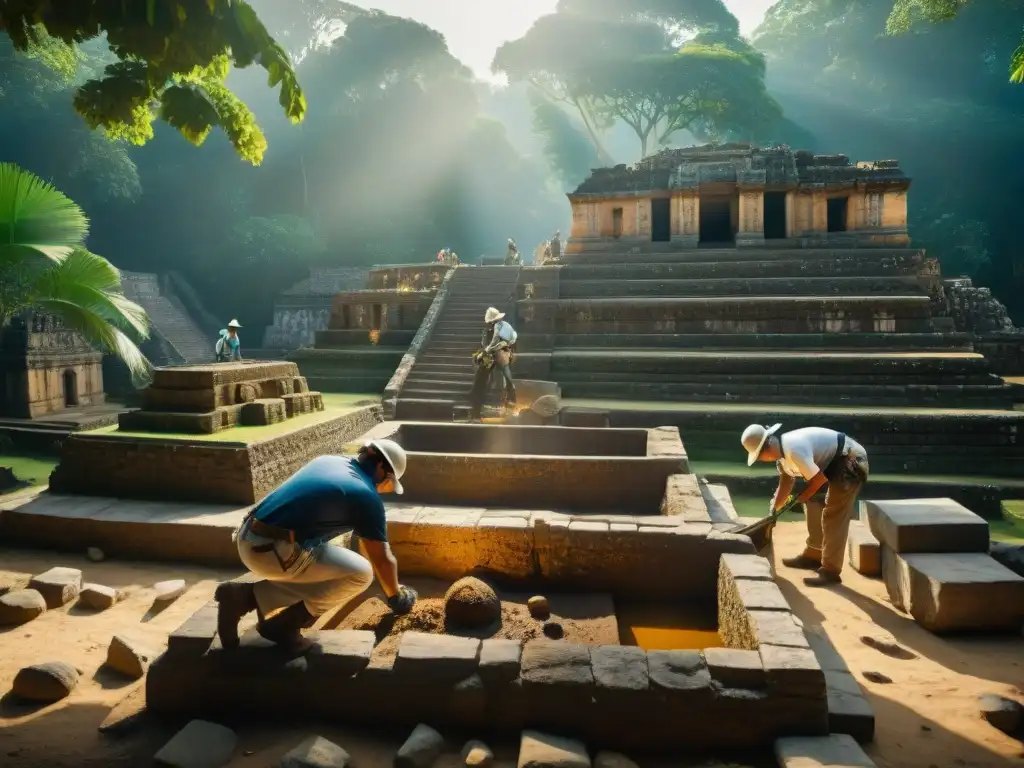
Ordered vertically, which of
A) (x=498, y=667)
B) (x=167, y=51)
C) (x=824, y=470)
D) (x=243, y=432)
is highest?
(x=167, y=51)

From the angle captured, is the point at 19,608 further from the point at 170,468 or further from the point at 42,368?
the point at 42,368

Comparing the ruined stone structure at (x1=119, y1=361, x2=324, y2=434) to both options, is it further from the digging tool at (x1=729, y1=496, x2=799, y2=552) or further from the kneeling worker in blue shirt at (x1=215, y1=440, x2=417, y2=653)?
the digging tool at (x1=729, y1=496, x2=799, y2=552)

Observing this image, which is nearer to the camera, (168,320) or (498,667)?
(498,667)

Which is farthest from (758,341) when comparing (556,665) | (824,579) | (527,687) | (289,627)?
(289,627)

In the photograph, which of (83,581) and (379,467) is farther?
(83,581)

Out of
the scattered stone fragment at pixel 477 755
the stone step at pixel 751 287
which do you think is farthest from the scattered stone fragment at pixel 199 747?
the stone step at pixel 751 287

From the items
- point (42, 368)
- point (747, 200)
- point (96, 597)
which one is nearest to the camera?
point (96, 597)

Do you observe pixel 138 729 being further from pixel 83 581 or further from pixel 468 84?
pixel 468 84

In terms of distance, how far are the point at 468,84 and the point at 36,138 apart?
23853 millimetres

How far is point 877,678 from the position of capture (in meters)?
4.00

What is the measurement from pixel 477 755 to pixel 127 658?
244 centimetres

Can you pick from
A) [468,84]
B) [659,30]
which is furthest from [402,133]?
[659,30]

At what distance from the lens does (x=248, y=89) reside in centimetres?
4062

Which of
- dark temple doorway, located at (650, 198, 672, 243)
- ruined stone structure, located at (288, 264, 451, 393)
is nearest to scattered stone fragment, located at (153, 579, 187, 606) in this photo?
ruined stone structure, located at (288, 264, 451, 393)
